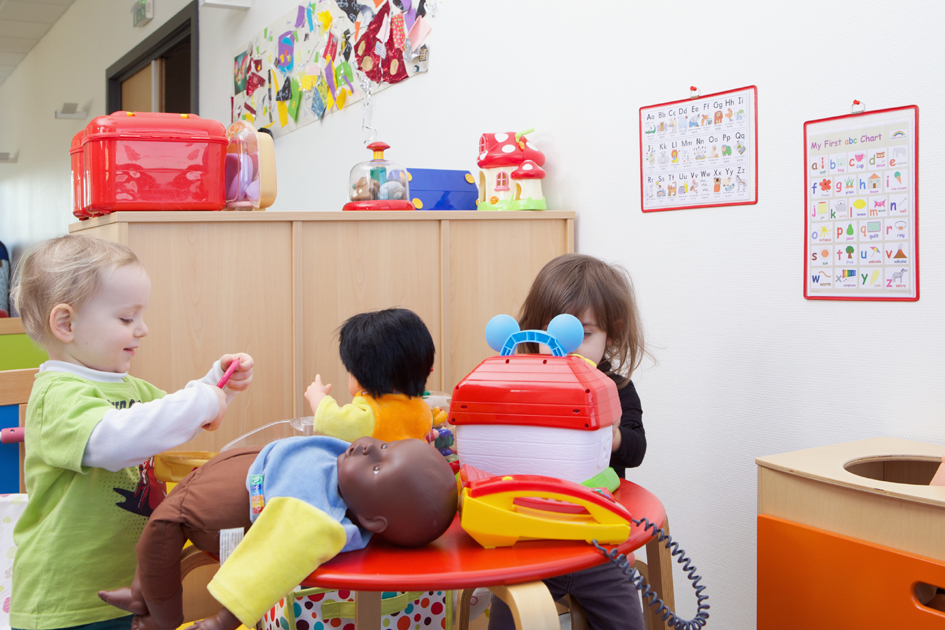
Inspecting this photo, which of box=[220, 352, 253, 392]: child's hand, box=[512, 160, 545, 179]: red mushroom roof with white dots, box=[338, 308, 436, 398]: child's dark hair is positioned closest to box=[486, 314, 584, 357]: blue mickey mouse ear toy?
box=[338, 308, 436, 398]: child's dark hair

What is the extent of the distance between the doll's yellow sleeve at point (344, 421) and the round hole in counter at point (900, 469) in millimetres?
776

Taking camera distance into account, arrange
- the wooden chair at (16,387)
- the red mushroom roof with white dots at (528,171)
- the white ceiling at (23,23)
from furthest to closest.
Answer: the white ceiling at (23,23), the red mushroom roof with white dots at (528,171), the wooden chair at (16,387)

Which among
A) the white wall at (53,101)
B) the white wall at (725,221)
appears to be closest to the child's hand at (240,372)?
the white wall at (725,221)

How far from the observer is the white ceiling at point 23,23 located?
5.68 m

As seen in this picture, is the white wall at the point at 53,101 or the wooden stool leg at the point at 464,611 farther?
the white wall at the point at 53,101

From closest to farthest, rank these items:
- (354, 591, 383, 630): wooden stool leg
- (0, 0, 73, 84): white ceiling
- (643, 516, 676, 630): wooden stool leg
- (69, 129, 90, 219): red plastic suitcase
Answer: (354, 591, 383, 630): wooden stool leg
(643, 516, 676, 630): wooden stool leg
(69, 129, 90, 219): red plastic suitcase
(0, 0, 73, 84): white ceiling

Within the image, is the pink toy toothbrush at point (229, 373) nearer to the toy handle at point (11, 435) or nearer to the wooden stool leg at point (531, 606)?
the toy handle at point (11, 435)

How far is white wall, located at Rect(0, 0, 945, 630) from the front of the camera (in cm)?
131

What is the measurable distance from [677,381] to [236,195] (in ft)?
3.62

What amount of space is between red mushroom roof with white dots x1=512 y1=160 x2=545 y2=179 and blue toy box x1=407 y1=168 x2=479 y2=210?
0.19 metres

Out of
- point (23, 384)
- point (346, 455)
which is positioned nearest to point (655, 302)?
point (346, 455)

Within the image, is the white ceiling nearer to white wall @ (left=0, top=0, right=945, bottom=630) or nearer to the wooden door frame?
the wooden door frame

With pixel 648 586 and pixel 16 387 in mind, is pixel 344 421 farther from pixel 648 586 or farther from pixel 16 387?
pixel 16 387

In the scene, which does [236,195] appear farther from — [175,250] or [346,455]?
[346,455]
